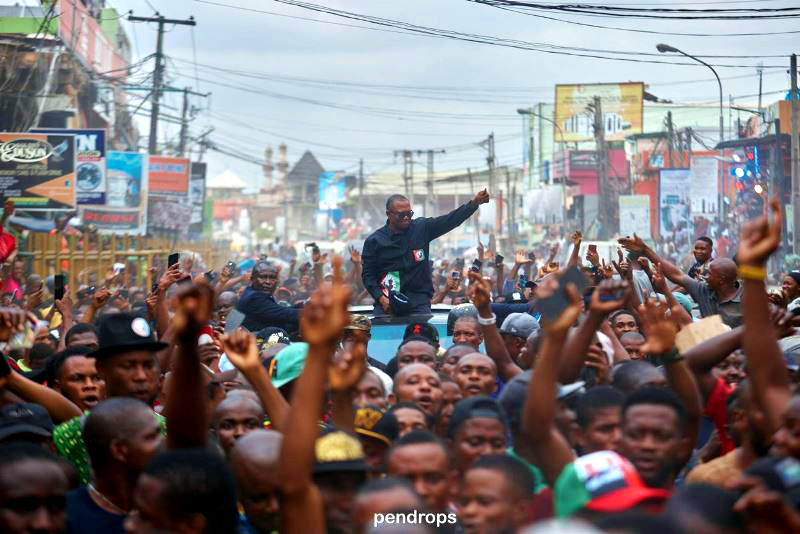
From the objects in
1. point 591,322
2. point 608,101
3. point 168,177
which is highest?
point 608,101

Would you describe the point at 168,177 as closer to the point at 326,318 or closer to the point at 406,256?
the point at 406,256

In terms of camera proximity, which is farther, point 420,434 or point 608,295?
point 608,295

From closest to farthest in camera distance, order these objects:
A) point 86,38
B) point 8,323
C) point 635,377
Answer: point 8,323 → point 635,377 → point 86,38

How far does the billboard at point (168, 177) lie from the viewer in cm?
4688

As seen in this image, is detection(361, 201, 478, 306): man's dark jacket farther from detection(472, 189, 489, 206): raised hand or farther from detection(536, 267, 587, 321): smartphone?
detection(536, 267, 587, 321): smartphone

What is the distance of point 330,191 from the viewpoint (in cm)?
10650

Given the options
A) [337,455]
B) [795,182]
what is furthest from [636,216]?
[337,455]

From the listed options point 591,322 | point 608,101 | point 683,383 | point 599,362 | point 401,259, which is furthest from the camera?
point 608,101

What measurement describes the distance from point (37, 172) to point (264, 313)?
17632 mm

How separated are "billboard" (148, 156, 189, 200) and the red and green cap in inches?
1724

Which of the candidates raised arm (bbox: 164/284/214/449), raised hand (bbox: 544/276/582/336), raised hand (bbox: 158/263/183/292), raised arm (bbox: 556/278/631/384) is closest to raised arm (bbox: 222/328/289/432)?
raised arm (bbox: 164/284/214/449)

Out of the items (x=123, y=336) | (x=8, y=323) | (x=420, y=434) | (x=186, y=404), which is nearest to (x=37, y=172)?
(x=123, y=336)

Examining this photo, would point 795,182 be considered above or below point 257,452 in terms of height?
above

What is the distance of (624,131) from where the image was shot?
69.5 metres
